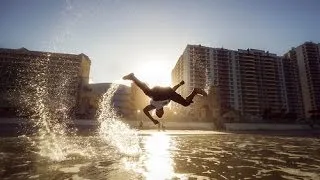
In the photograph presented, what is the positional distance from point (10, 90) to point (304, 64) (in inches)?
4991

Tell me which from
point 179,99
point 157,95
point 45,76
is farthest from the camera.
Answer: point 45,76

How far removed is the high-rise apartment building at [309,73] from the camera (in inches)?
4862

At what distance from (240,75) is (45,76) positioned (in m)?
81.9

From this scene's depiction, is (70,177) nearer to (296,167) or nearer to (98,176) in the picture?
(98,176)

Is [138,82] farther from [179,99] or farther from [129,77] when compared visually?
[179,99]

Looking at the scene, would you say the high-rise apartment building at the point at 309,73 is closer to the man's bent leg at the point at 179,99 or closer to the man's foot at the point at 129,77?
the man's bent leg at the point at 179,99

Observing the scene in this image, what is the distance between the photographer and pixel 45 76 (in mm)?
98000

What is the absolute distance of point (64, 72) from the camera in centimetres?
10125

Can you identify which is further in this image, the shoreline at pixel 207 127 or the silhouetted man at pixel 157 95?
the shoreline at pixel 207 127

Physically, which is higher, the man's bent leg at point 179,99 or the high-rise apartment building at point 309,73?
the high-rise apartment building at point 309,73

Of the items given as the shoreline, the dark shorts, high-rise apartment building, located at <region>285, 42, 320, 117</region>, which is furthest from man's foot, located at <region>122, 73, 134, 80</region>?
high-rise apartment building, located at <region>285, 42, 320, 117</region>

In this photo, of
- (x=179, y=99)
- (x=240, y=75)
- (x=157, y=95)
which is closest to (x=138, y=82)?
(x=157, y=95)

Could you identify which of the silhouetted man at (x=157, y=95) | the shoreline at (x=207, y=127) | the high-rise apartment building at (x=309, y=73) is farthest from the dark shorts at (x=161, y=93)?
the high-rise apartment building at (x=309, y=73)

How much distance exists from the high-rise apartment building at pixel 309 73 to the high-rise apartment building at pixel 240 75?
6.56 metres
